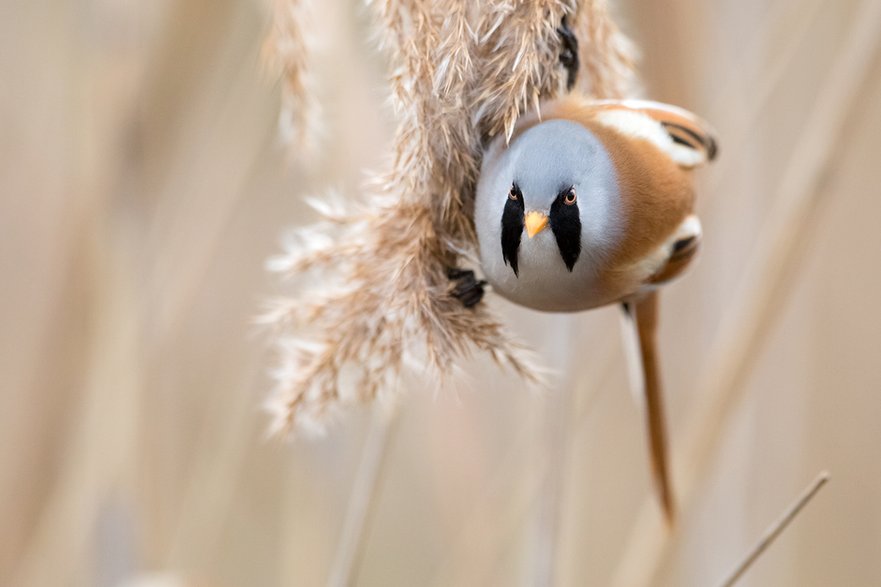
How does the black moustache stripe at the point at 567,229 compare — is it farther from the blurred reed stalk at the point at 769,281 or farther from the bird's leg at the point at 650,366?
the blurred reed stalk at the point at 769,281

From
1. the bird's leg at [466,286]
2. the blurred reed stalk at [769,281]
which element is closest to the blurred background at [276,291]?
the blurred reed stalk at [769,281]

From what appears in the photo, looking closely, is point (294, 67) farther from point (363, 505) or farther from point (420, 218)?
point (363, 505)

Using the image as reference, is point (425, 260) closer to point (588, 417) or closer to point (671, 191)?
point (671, 191)

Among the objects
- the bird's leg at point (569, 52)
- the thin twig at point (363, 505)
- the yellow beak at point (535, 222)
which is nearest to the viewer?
the yellow beak at point (535, 222)

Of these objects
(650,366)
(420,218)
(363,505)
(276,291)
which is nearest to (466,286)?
(420,218)

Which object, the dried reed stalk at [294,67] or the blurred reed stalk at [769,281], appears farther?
the blurred reed stalk at [769,281]

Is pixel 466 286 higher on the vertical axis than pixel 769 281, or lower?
lower
